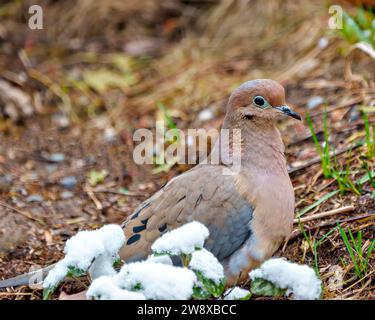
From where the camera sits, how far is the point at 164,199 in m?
3.33

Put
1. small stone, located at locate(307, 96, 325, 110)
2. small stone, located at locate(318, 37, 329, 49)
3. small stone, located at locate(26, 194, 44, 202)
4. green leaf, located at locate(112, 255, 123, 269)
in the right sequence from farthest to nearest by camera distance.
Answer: small stone, located at locate(318, 37, 329, 49) → small stone, located at locate(307, 96, 325, 110) → small stone, located at locate(26, 194, 44, 202) → green leaf, located at locate(112, 255, 123, 269)

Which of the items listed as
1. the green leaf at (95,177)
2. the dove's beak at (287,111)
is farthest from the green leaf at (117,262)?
the green leaf at (95,177)

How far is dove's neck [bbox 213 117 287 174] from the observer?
3.39 m

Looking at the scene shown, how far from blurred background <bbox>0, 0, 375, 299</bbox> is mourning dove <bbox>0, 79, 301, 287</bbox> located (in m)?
0.28

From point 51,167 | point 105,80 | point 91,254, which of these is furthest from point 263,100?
point 105,80

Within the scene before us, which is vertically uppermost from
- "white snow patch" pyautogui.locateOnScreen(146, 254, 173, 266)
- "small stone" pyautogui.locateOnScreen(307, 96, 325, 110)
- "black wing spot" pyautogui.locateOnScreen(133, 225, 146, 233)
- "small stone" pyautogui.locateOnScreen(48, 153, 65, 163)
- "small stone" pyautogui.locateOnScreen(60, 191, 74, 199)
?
"small stone" pyautogui.locateOnScreen(307, 96, 325, 110)

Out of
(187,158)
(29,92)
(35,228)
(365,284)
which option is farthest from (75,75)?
(365,284)

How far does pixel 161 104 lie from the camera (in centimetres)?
527

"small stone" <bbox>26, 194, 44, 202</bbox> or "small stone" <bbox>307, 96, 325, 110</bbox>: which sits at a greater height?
"small stone" <bbox>307, 96, 325, 110</bbox>

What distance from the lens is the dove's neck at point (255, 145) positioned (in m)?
3.39

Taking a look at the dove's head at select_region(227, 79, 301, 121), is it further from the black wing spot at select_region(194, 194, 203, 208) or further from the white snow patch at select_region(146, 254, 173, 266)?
the white snow patch at select_region(146, 254, 173, 266)

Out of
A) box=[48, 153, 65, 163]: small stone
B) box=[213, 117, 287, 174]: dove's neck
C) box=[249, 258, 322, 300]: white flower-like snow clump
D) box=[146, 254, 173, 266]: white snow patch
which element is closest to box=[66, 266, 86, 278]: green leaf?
box=[146, 254, 173, 266]: white snow patch

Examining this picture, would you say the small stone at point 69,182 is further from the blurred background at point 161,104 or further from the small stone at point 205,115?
the small stone at point 205,115

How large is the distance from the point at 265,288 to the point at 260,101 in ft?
3.37
